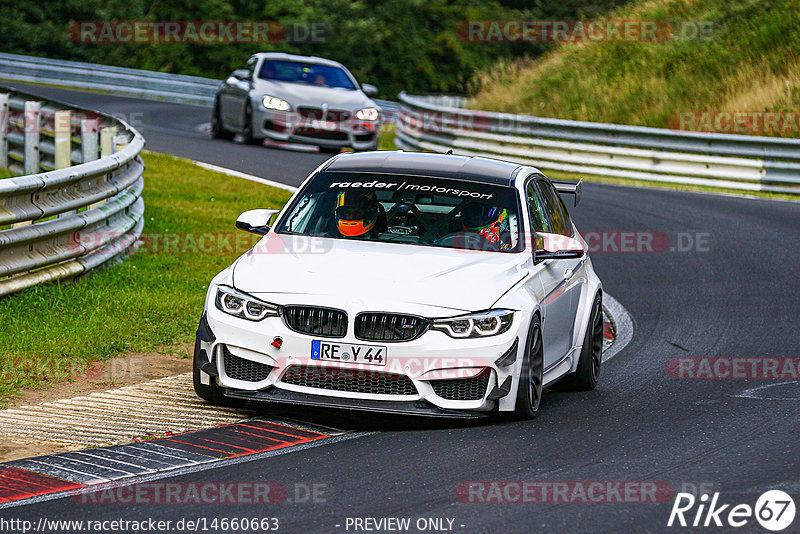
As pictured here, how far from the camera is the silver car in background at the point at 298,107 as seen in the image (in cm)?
2348

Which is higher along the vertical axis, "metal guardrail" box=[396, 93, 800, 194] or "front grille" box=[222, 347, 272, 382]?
"front grille" box=[222, 347, 272, 382]

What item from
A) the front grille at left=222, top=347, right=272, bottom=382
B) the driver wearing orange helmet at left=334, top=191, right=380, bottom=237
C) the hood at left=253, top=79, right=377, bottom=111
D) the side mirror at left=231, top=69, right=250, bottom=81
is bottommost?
the hood at left=253, top=79, right=377, bottom=111

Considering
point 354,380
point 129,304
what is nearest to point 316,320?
point 354,380

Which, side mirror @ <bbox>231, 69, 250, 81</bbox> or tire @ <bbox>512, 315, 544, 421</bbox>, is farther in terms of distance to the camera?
side mirror @ <bbox>231, 69, 250, 81</bbox>

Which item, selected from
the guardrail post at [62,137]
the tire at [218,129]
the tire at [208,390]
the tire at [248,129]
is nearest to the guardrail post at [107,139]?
the guardrail post at [62,137]

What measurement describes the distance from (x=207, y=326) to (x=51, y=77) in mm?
32595

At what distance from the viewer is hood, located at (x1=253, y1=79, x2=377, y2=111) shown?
77.0ft

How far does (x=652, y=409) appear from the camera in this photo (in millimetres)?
8367

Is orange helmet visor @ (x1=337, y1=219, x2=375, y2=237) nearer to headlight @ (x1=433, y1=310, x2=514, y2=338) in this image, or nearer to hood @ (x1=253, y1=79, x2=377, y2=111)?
headlight @ (x1=433, y1=310, x2=514, y2=338)

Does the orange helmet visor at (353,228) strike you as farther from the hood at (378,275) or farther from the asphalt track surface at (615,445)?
→ the asphalt track surface at (615,445)

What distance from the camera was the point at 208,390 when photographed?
7770 millimetres

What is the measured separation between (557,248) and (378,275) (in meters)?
1.42

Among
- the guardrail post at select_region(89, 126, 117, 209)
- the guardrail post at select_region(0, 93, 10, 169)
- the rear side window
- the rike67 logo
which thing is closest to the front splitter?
the rike67 logo

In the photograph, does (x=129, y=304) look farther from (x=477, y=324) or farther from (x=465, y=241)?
(x=477, y=324)
